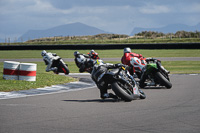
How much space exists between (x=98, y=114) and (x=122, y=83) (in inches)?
85.6

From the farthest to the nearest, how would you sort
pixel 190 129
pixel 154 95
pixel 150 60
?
pixel 150 60, pixel 154 95, pixel 190 129

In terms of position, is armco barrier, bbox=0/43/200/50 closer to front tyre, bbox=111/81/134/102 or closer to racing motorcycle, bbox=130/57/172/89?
racing motorcycle, bbox=130/57/172/89

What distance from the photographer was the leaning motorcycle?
393 inches

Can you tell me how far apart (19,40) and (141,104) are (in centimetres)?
5962

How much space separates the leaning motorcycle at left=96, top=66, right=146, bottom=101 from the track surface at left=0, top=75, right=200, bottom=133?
215mm

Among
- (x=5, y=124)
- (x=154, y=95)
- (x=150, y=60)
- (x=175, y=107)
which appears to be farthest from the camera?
(x=150, y=60)

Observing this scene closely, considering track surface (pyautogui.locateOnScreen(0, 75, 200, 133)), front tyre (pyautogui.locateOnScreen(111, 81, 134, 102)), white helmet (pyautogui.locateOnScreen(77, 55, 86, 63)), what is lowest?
track surface (pyautogui.locateOnScreen(0, 75, 200, 133))

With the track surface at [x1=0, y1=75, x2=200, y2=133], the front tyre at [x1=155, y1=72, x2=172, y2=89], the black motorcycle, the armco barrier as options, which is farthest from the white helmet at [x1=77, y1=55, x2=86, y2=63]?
the armco barrier

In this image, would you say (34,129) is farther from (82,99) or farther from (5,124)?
A: (82,99)

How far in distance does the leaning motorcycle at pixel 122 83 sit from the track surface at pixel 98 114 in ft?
0.71

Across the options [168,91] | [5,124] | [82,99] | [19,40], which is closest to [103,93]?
[82,99]

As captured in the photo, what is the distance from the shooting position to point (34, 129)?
6.63m

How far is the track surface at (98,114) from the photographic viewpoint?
22.0 ft

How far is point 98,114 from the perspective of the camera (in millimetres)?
8195
